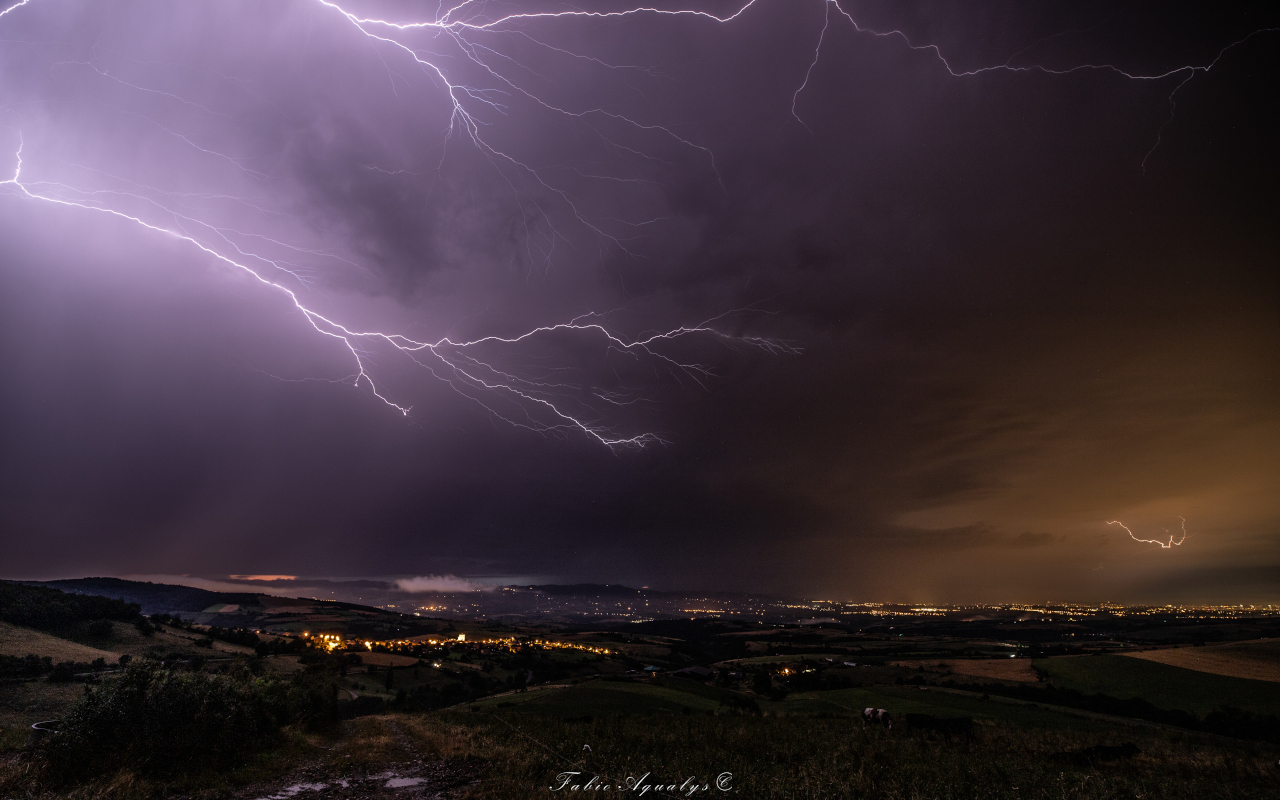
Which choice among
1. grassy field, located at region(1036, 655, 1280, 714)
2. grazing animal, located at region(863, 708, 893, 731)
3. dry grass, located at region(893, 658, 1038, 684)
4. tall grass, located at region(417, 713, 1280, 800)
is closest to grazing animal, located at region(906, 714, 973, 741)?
tall grass, located at region(417, 713, 1280, 800)

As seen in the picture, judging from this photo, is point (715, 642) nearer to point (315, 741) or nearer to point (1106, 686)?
point (1106, 686)

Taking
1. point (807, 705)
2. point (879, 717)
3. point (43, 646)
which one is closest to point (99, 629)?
point (43, 646)

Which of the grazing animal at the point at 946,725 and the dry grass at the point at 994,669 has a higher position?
the grazing animal at the point at 946,725

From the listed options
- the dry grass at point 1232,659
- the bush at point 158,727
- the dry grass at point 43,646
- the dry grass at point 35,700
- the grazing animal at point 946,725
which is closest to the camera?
the bush at point 158,727

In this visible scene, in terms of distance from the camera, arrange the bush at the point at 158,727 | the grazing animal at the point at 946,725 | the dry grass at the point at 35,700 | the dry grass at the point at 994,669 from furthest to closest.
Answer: the dry grass at the point at 994,669 < the dry grass at the point at 35,700 < the grazing animal at the point at 946,725 < the bush at the point at 158,727

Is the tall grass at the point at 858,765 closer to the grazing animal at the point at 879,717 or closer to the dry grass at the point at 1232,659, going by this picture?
the grazing animal at the point at 879,717

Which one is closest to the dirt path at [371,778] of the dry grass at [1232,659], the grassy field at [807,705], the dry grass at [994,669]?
the grassy field at [807,705]

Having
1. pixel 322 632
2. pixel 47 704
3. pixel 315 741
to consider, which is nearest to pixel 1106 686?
pixel 315 741

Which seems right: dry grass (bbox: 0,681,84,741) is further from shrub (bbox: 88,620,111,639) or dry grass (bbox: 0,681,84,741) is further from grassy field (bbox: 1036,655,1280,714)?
grassy field (bbox: 1036,655,1280,714)
